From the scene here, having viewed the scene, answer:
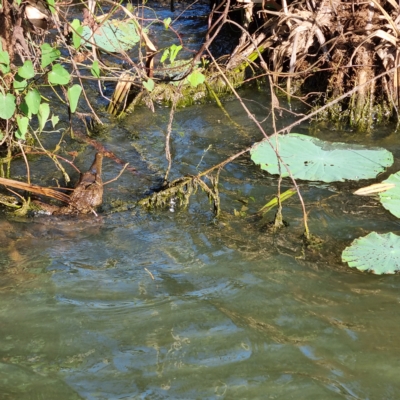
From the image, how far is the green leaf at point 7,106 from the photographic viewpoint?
324 cm

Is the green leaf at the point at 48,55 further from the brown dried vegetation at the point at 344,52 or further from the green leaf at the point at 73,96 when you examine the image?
the brown dried vegetation at the point at 344,52

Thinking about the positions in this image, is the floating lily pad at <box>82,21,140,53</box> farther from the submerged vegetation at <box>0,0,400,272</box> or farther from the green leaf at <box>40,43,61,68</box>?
the green leaf at <box>40,43,61,68</box>

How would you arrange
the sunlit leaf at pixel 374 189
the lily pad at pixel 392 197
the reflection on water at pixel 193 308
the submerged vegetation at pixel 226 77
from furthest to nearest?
the sunlit leaf at pixel 374 189 < the lily pad at pixel 392 197 < the submerged vegetation at pixel 226 77 < the reflection on water at pixel 193 308

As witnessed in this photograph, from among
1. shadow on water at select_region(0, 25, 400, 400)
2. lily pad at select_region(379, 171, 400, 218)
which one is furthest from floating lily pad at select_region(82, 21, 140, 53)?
lily pad at select_region(379, 171, 400, 218)

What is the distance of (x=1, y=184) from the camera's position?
160 inches

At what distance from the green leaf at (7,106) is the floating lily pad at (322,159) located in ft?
5.36

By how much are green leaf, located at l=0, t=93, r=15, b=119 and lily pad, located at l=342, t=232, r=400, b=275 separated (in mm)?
1995

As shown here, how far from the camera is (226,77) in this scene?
5.15 m

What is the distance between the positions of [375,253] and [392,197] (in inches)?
26.9

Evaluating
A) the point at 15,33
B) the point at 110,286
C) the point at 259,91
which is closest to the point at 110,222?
the point at 110,286

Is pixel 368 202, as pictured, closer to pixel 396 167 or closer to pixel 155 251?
pixel 396 167

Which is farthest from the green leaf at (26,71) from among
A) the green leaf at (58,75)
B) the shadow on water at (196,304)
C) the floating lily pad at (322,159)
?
the floating lily pad at (322,159)

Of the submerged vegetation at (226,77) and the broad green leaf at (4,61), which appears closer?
the broad green leaf at (4,61)

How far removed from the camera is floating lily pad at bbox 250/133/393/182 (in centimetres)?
410
